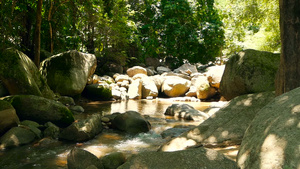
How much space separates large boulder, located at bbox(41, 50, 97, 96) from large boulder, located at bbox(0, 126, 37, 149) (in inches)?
231

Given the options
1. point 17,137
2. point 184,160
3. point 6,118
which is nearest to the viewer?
point 184,160

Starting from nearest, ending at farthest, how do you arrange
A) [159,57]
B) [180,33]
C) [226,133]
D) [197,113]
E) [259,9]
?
[226,133], [197,113], [259,9], [180,33], [159,57]

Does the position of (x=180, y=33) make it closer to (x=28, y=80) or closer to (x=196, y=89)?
(x=196, y=89)

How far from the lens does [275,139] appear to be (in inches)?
86.6

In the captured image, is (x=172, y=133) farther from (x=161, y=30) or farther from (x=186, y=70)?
(x=161, y=30)

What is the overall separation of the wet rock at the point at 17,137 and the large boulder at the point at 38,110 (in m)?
1.06

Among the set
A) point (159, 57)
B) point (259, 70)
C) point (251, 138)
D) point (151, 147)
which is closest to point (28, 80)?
point (151, 147)

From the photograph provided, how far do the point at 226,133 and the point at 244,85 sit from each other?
1.48 m

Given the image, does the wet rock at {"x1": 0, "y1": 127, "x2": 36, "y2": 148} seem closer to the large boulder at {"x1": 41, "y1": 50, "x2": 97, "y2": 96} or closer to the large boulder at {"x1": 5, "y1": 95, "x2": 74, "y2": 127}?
the large boulder at {"x1": 5, "y1": 95, "x2": 74, "y2": 127}

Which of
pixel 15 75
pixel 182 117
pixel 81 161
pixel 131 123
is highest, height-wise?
pixel 15 75

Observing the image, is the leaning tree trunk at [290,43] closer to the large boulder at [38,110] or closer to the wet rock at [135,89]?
the large boulder at [38,110]

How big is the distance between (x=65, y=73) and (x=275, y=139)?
10.8 m

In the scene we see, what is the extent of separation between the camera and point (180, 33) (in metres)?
22.2

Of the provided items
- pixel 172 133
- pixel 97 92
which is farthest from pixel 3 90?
pixel 97 92
